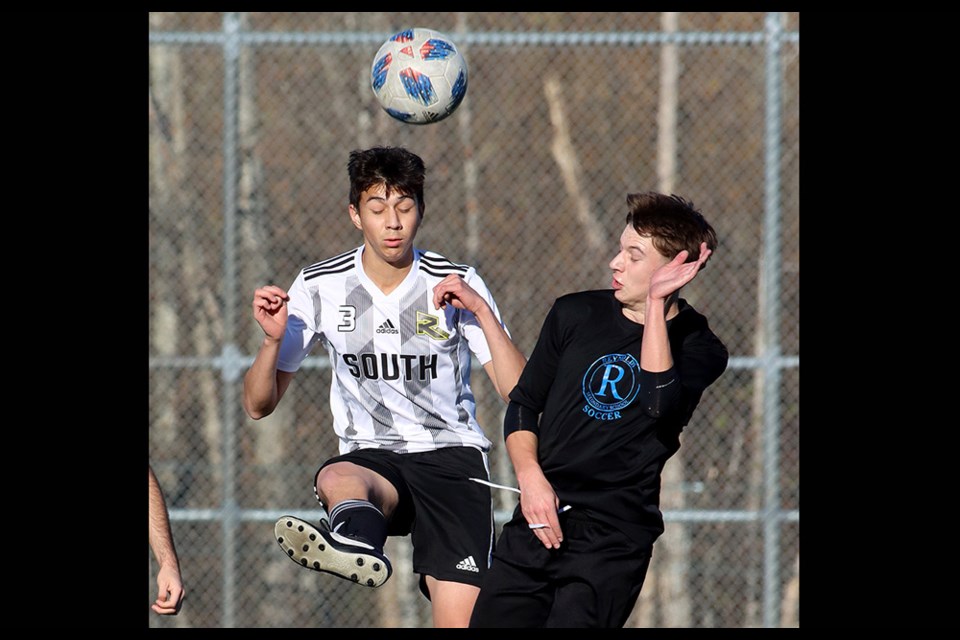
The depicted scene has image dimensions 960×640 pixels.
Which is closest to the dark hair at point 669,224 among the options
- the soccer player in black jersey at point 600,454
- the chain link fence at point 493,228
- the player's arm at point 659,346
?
the soccer player in black jersey at point 600,454

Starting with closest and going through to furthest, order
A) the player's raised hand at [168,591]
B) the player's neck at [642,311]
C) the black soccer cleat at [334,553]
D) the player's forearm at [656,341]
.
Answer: the player's raised hand at [168,591]
the player's forearm at [656,341]
the black soccer cleat at [334,553]
the player's neck at [642,311]

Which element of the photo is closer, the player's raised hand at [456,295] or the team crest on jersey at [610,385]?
the team crest on jersey at [610,385]

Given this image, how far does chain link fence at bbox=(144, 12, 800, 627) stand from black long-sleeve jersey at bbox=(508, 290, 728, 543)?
3098mm

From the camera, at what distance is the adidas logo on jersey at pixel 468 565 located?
4.86 metres

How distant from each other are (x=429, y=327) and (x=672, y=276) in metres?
1.30

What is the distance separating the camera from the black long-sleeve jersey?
13.7 feet

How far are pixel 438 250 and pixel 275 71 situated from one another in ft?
9.44

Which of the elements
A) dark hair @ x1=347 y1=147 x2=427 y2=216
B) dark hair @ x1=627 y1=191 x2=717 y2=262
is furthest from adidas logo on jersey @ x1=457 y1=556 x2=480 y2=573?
dark hair @ x1=627 y1=191 x2=717 y2=262

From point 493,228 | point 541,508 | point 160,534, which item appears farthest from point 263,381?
point 493,228

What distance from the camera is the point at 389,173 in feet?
15.7

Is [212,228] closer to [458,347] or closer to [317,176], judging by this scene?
[317,176]

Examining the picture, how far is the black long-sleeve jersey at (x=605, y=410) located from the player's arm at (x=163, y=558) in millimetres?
1188

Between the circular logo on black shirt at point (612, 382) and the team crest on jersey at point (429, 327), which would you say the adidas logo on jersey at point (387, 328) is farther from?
the circular logo on black shirt at point (612, 382)

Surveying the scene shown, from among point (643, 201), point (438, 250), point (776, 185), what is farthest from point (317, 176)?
point (643, 201)
